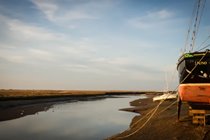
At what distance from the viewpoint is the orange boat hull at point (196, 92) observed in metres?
15.0

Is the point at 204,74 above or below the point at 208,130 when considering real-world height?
above

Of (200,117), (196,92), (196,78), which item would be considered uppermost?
(196,78)

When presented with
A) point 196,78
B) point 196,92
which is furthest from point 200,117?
point 196,78

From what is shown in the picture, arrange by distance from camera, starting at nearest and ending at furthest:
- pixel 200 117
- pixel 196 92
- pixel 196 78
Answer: pixel 196 92 < pixel 196 78 < pixel 200 117

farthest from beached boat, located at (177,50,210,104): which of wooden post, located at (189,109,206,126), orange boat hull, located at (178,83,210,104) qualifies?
wooden post, located at (189,109,206,126)

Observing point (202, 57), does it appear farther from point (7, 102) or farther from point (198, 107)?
point (7, 102)

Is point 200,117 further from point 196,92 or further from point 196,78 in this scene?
point 196,78

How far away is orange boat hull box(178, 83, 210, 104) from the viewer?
15.0m

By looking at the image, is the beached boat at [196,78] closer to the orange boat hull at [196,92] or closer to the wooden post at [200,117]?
the orange boat hull at [196,92]

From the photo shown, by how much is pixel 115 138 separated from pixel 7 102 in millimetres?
29624

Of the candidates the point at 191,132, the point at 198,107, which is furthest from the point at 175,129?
the point at 198,107

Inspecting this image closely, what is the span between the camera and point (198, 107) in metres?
16.3

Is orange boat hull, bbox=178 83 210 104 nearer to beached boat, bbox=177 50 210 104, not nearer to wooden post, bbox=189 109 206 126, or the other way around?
beached boat, bbox=177 50 210 104

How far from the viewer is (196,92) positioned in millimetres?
15234
